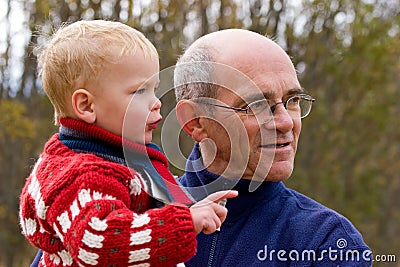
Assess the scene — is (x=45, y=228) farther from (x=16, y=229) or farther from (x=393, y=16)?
(x=393, y=16)

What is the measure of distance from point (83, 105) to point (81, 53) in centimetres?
16

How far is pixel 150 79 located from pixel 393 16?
432 inches

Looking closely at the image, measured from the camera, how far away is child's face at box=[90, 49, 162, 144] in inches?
90.3

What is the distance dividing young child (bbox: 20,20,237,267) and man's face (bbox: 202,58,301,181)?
0.49 m

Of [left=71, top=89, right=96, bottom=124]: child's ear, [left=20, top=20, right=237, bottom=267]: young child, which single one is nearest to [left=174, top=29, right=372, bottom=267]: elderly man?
[left=20, top=20, right=237, bottom=267]: young child

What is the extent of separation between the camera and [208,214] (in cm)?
214

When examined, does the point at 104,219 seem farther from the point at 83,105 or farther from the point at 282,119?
the point at 282,119

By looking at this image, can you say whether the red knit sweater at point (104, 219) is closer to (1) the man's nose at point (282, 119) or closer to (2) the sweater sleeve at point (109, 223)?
(2) the sweater sleeve at point (109, 223)

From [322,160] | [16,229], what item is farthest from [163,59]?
[322,160]

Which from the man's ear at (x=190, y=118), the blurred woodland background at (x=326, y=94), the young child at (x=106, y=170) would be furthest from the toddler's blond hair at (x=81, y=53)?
the blurred woodland background at (x=326, y=94)

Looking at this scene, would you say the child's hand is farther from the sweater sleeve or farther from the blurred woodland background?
the blurred woodland background

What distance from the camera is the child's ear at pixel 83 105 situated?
230 centimetres

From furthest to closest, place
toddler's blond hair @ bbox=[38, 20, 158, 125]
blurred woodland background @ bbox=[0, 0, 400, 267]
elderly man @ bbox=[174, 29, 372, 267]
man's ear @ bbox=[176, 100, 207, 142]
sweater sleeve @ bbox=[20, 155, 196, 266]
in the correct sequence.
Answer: blurred woodland background @ bbox=[0, 0, 400, 267], man's ear @ bbox=[176, 100, 207, 142], elderly man @ bbox=[174, 29, 372, 267], toddler's blond hair @ bbox=[38, 20, 158, 125], sweater sleeve @ bbox=[20, 155, 196, 266]

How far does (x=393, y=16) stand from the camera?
496 inches
